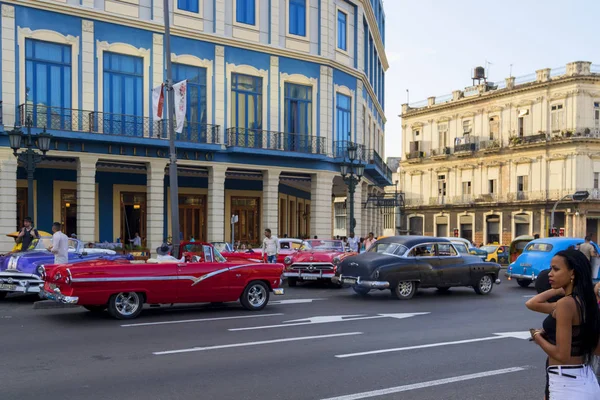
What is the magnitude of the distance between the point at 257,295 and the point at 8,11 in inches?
665

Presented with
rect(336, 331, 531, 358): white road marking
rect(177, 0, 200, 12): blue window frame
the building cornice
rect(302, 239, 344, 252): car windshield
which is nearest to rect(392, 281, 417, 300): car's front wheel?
rect(302, 239, 344, 252): car windshield

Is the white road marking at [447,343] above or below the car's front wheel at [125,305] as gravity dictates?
below

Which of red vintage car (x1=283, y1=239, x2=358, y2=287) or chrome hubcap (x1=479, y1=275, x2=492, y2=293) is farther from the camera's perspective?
red vintage car (x1=283, y1=239, x2=358, y2=287)

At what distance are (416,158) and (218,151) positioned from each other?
1554 inches

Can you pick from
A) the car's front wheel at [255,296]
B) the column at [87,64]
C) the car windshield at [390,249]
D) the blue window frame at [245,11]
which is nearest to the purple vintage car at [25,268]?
the car's front wheel at [255,296]

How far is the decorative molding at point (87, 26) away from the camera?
2625 centimetres

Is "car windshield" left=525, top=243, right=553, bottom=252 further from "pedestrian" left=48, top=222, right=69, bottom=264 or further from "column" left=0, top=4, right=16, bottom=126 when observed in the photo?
"column" left=0, top=4, right=16, bottom=126

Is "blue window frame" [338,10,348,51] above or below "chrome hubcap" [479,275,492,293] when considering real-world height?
above

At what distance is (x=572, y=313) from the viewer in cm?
413

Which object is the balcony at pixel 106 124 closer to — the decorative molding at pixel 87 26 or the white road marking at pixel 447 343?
the decorative molding at pixel 87 26

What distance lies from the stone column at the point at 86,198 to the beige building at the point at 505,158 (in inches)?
1399

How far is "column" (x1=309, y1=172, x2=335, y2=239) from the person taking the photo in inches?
1283

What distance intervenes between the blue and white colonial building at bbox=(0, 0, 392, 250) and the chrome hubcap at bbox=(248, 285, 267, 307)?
14448mm

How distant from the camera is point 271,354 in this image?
932 cm
